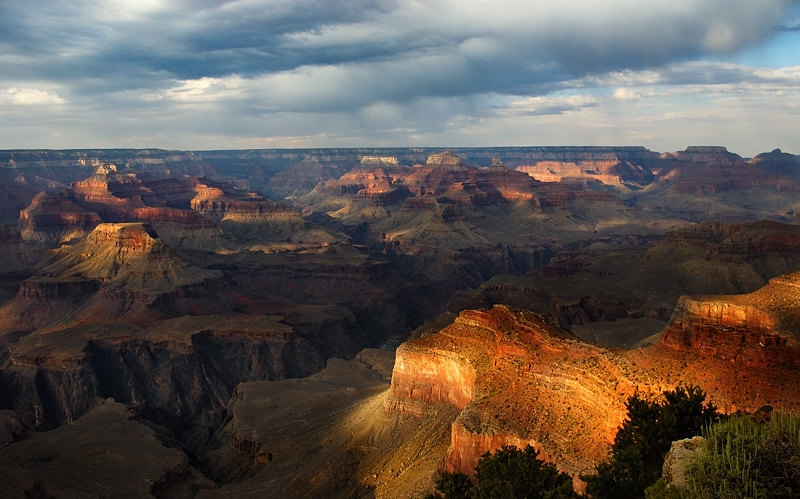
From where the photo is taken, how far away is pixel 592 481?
35.7m

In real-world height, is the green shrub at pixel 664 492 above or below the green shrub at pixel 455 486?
above

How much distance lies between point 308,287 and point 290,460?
107760 mm

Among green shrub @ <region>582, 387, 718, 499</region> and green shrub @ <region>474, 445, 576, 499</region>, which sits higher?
green shrub @ <region>582, 387, 718, 499</region>

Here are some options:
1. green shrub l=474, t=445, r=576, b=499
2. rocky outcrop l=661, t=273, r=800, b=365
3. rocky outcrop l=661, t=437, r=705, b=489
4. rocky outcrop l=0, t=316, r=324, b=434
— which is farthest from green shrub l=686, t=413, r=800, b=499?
rocky outcrop l=0, t=316, r=324, b=434

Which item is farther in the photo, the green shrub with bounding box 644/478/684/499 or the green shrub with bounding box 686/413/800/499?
the green shrub with bounding box 644/478/684/499

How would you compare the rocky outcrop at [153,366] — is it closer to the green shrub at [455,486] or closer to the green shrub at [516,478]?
the green shrub at [455,486]

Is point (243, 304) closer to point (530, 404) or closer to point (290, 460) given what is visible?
point (290, 460)

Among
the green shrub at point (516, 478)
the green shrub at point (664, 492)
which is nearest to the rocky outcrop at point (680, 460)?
the green shrub at point (664, 492)

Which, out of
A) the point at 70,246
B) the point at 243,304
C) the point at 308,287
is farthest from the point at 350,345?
the point at 70,246

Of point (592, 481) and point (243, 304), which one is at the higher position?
point (592, 481)

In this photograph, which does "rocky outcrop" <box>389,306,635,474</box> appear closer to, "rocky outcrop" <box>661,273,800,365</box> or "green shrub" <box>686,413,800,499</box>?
"rocky outcrop" <box>661,273,800,365</box>

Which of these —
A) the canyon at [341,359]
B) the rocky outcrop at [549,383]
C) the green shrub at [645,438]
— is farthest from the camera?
the canyon at [341,359]

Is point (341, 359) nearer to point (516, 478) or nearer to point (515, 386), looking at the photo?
point (515, 386)

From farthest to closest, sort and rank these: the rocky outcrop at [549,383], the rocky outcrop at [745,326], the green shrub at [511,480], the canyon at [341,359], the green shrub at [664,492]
Result: the canyon at [341,359]
the rocky outcrop at [745,326]
the rocky outcrop at [549,383]
the green shrub at [511,480]
the green shrub at [664,492]
